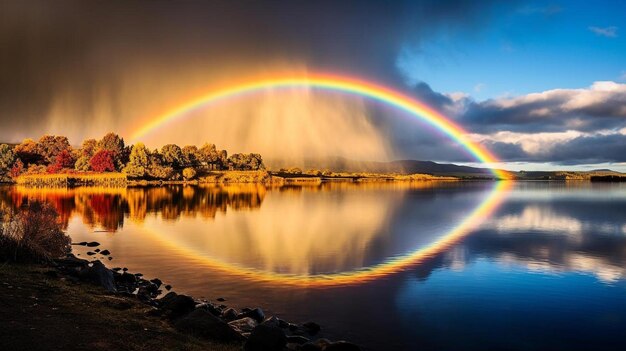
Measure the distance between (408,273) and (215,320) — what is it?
76.1 ft

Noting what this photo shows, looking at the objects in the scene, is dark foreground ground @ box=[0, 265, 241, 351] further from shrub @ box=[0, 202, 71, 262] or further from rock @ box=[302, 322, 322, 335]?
rock @ box=[302, 322, 322, 335]

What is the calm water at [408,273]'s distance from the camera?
24391mm

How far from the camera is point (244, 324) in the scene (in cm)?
2194

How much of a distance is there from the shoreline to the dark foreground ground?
0.23ft

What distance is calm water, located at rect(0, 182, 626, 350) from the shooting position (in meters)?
24.4

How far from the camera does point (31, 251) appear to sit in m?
29.0

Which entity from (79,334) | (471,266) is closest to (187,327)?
(79,334)

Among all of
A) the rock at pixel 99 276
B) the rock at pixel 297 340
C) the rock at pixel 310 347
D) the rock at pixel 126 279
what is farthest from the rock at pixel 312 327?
the rock at pixel 126 279

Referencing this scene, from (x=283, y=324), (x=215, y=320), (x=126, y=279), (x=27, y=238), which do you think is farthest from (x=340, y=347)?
(x=27, y=238)

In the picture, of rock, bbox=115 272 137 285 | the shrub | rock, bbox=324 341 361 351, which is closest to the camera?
rock, bbox=324 341 361 351

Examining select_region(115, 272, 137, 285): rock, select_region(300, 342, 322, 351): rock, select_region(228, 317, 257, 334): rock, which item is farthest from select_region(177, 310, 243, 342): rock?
select_region(115, 272, 137, 285): rock

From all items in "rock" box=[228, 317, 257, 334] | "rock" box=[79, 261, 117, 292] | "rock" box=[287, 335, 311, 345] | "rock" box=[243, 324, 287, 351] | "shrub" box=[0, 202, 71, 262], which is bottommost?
"rock" box=[287, 335, 311, 345]

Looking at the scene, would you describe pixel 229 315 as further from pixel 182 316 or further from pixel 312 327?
pixel 312 327

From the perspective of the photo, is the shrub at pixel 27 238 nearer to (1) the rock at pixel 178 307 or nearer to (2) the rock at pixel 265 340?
(1) the rock at pixel 178 307
